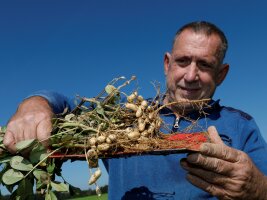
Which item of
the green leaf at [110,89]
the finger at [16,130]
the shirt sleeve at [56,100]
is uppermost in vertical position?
the green leaf at [110,89]

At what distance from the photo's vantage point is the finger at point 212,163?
2.26 metres

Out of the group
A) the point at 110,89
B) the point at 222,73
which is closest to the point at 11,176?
the point at 110,89

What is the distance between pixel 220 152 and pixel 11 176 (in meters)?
1.15

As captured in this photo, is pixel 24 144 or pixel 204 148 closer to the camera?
pixel 204 148

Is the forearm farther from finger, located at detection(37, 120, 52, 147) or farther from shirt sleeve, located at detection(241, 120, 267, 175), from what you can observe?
finger, located at detection(37, 120, 52, 147)

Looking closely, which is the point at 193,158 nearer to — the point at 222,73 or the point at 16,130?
the point at 16,130

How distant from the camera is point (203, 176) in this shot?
7.93 ft

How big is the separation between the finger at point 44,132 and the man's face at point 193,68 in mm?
1340

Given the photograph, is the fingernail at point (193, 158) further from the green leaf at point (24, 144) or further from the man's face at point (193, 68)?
the man's face at point (193, 68)

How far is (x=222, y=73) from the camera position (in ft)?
12.7

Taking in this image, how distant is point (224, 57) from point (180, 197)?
4.92 ft

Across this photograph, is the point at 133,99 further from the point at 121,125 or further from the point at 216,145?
the point at 216,145

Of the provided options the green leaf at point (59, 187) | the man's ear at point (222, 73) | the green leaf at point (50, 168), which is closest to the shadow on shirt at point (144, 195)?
the green leaf at point (59, 187)

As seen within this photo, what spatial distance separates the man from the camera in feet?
7.90
